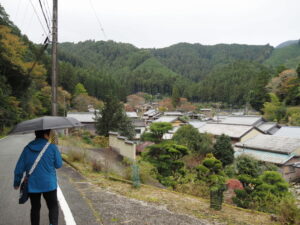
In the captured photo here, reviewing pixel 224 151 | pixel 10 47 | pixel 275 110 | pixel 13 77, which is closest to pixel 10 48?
pixel 10 47

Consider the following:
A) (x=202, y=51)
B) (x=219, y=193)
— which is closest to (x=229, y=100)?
(x=219, y=193)

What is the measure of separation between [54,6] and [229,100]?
2476 inches

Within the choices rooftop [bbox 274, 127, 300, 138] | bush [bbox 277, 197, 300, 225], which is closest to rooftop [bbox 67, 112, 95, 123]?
rooftop [bbox 274, 127, 300, 138]

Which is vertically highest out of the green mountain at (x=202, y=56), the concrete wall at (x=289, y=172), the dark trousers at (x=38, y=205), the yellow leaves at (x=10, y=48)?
the green mountain at (x=202, y=56)

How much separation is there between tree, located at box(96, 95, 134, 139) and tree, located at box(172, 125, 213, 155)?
4.39 meters

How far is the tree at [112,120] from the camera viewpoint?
1805 centimetres

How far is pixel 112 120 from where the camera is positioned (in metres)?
18.0

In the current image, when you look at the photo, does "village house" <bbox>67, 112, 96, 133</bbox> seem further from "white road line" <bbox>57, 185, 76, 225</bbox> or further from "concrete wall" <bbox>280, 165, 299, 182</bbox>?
"white road line" <bbox>57, 185, 76, 225</bbox>

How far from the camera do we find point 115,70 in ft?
382

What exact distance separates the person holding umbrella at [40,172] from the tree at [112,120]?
15.4 metres

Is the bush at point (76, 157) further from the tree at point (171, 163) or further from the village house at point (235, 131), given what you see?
the village house at point (235, 131)

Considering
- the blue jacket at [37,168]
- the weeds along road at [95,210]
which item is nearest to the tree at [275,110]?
the weeds along road at [95,210]

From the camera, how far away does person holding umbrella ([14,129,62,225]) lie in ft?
8.05

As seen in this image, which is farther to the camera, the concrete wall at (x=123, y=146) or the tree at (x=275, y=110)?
the tree at (x=275, y=110)
